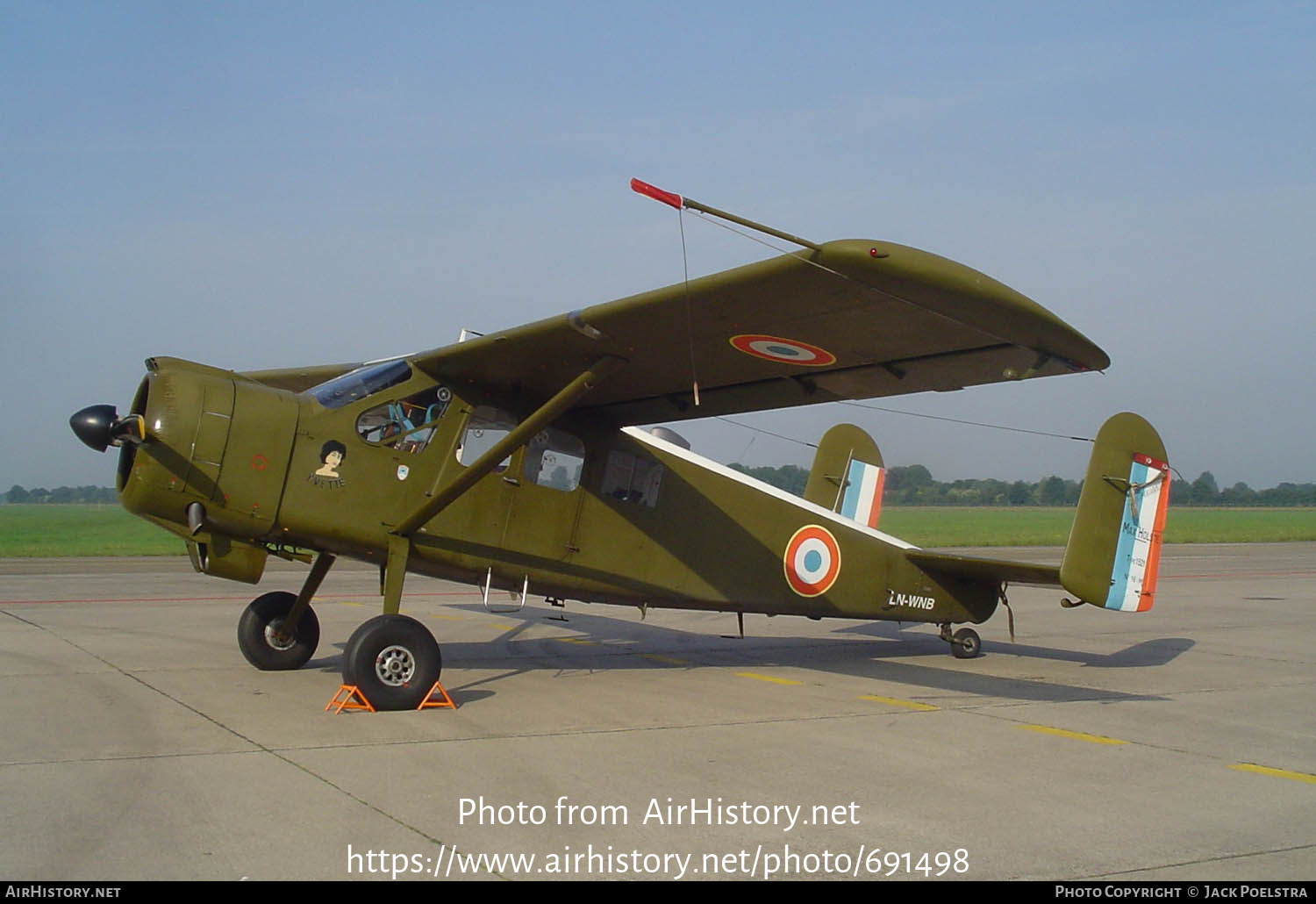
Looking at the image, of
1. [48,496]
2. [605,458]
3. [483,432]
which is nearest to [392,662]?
[483,432]

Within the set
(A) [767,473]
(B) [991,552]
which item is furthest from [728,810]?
(B) [991,552]

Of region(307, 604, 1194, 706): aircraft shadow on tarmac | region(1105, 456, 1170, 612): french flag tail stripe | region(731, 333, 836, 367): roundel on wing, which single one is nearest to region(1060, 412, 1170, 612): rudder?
region(1105, 456, 1170, 612): french flag tail stripe

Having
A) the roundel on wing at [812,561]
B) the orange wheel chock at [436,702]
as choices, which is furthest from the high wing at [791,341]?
the orange wheel chock at [436,702]

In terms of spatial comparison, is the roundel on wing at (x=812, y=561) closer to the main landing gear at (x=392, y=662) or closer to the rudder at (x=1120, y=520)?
the rudder at (x=1120, y=520)

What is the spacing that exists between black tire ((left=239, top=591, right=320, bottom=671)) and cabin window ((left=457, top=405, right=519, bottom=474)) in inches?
93.0

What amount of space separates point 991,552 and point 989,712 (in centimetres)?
3220

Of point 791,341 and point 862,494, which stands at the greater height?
point 791,341

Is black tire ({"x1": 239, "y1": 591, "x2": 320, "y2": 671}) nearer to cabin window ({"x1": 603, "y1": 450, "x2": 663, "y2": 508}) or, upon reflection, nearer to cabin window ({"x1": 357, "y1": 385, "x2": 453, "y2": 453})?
cabin window ({"x1": 357, "y1": 385, "x2": 453, "y2": 453})

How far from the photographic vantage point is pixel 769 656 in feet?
41.1

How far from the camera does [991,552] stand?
39375mm

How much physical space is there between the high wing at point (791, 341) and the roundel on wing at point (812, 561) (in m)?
2.09

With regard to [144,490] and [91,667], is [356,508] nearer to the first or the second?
[144,490]

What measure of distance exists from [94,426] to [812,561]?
709 centimetres

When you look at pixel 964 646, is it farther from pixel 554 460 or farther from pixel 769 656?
pixel 554 460
